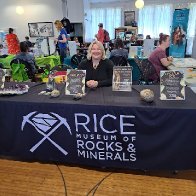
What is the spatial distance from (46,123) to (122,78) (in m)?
0.76

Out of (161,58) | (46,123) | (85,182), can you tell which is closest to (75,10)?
(161,58)

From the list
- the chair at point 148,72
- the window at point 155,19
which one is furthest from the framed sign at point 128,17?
the chair at point 148,72

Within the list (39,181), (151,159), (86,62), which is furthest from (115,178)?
(86,62)

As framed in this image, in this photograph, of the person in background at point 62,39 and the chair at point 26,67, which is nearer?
the chair at point 26,67

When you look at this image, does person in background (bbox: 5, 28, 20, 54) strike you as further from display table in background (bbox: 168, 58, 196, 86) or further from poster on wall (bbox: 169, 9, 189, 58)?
display table in background (bbox: 168, 58, 196, 86)

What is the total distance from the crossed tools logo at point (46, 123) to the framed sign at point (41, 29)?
8.02 metres

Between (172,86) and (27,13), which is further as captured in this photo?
(27,13)

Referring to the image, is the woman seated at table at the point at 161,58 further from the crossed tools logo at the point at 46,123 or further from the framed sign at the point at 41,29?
the framed sign at the point at 41,29

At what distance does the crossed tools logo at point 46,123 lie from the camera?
1.76 m

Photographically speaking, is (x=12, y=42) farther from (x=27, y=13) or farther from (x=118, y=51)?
(x=27, y=13)

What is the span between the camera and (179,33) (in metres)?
6.04

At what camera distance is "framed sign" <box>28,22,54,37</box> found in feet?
30.2

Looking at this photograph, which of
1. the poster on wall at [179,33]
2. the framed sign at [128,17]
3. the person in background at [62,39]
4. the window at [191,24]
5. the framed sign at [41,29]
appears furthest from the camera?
the framed sign at [128,17]

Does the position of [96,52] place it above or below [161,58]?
above
